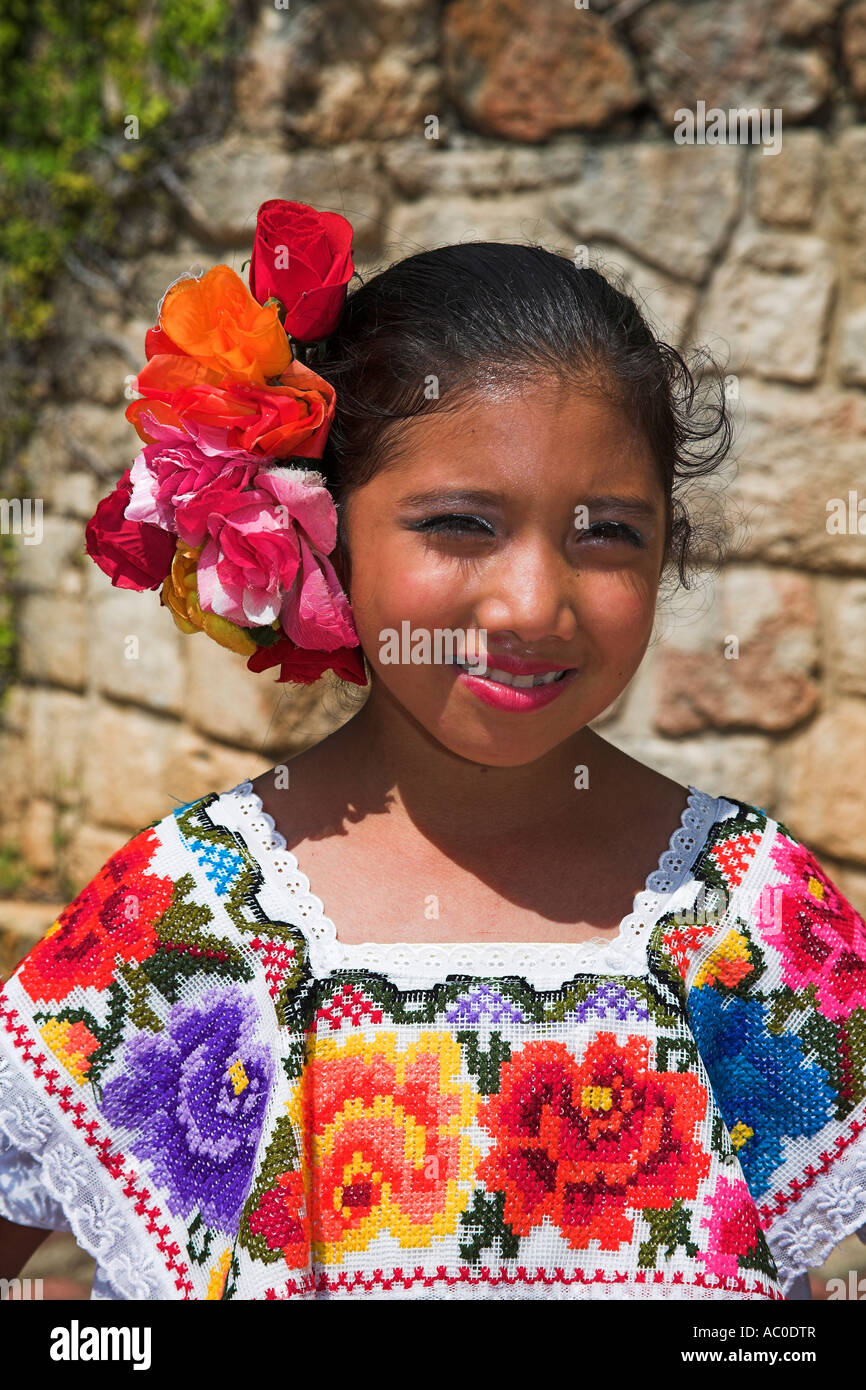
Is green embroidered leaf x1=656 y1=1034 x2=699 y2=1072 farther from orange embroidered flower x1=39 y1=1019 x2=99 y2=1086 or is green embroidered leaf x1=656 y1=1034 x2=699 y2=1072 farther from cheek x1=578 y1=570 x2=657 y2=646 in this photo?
orange embroidered flower x1=39 y1=1019 x2=99 y2=1086

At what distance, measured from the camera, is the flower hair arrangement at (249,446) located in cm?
146

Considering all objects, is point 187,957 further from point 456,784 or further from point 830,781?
point 830,781

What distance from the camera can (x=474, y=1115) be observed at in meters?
1.40

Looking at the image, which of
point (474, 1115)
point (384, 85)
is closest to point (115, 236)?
point (384, 85)

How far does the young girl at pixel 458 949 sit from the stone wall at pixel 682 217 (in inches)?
54.0

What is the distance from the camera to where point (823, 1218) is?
151cm

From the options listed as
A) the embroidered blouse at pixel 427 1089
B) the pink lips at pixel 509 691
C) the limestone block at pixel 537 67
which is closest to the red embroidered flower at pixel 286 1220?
the embroidered blouse at pixel 427 1089

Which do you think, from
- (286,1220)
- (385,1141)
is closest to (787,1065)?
(385,1141)

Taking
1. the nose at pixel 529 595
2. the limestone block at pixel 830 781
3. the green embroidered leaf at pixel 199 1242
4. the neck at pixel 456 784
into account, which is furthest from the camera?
the limestone block at pixel 830 781

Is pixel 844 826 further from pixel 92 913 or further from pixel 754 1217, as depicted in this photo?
pixel 92 913

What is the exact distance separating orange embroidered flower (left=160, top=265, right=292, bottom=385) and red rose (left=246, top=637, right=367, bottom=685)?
1.05 ft

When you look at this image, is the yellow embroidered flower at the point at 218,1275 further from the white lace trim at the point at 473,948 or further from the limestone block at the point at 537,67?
the limestone block at the point at 537,67

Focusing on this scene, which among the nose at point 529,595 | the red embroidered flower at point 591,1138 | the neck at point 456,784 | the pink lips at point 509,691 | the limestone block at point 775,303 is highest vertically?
the limestone block at point 775,303

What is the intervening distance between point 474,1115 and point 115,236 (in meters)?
2.83
